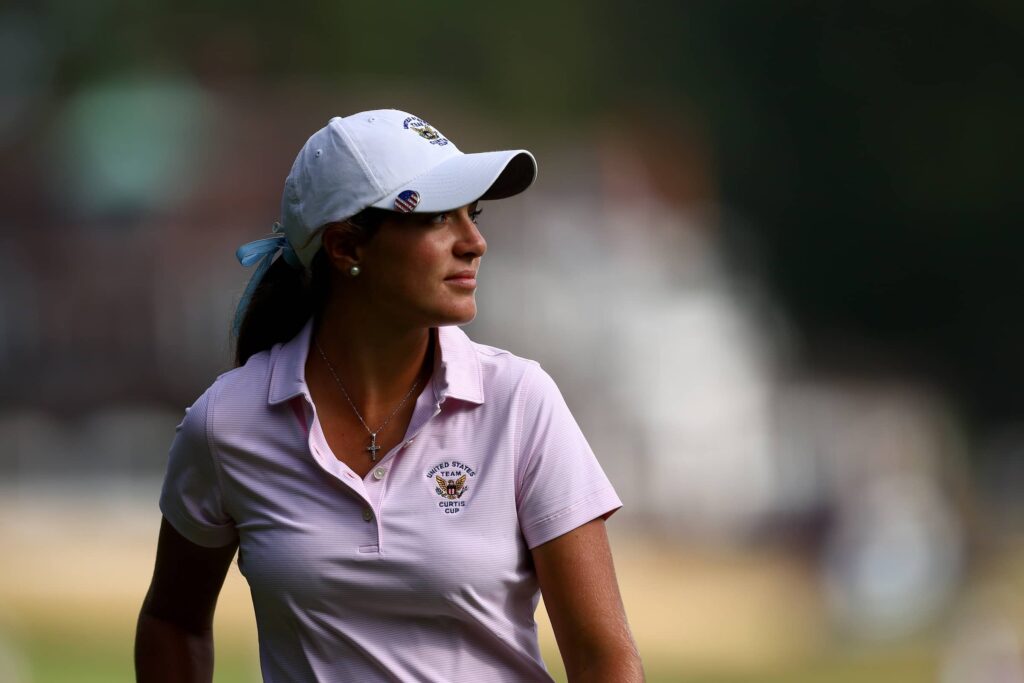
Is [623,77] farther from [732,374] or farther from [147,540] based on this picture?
[147,540]

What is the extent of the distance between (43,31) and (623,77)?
6.69m

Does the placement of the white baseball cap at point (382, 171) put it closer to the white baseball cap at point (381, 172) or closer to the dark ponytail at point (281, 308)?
the white baseball cap at point (381, 172)

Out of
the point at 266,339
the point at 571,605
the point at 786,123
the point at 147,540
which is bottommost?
the point at 147,540

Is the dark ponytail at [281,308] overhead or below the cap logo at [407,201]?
below

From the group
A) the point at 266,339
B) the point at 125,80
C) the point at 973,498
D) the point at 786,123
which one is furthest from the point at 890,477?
the point at 266,339

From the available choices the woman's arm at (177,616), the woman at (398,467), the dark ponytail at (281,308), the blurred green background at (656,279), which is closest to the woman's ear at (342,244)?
the woman at (398,467)

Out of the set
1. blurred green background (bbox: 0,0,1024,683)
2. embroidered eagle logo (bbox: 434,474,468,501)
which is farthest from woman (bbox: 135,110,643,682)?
blurred green background (bbox: 0,0,1024,683)

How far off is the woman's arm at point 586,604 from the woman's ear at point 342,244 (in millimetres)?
459

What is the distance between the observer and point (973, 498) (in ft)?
54.1

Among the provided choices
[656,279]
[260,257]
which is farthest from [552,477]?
[656,279]

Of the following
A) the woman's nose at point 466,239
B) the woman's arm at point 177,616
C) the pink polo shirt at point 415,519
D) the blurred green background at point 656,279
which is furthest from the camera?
the blurred green background at point 656,279

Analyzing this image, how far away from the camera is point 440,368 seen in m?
2.12

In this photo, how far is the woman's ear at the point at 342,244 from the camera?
2.14 m

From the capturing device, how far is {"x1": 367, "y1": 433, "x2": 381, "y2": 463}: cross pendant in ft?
6.87
